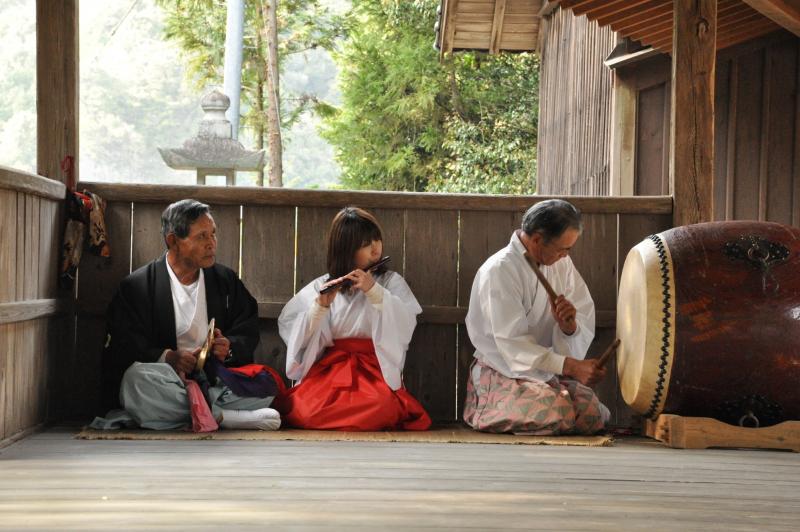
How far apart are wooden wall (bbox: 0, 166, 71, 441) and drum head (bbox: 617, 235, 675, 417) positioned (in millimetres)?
2796

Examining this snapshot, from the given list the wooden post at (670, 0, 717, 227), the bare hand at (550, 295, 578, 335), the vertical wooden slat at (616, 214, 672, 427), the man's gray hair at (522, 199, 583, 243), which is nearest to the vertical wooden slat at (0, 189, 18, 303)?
the man's gray hair at (522, 199, 583, 243)

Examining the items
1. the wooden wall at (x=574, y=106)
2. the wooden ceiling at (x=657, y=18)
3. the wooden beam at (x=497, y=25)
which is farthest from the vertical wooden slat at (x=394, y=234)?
the wooden beam at (x=497, y=25)

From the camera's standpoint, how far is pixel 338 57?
2219 centimetres

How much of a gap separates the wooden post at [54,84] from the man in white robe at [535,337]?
2267 millimetres

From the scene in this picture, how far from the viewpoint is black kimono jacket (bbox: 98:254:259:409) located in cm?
509

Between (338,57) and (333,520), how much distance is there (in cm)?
1981

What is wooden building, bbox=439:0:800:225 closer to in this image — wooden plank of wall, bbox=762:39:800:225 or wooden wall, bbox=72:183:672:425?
wooden plank of wall, bbox=762:39:800:225

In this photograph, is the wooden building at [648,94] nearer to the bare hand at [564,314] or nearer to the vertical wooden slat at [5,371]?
the bare hand at [564,314]

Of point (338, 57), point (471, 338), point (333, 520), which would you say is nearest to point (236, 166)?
point (471, 338)

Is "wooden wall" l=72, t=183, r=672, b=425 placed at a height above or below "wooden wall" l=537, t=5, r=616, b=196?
below

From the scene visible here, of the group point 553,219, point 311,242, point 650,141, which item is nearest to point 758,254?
point 553,219

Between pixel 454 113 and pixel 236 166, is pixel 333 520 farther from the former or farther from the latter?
pixel 454 113

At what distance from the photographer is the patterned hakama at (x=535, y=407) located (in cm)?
509

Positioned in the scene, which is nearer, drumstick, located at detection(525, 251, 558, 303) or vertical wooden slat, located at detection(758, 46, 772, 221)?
drumstick, located at detection(525, 251, 558, 303)
